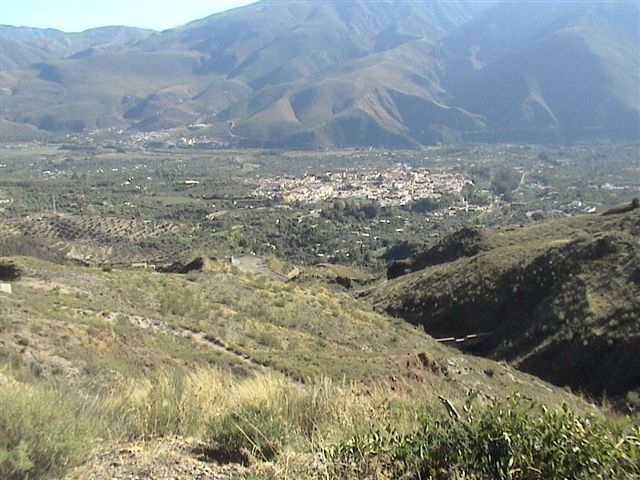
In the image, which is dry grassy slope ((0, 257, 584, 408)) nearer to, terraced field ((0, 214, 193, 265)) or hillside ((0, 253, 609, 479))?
hillside ((0, 253, 609, 479))

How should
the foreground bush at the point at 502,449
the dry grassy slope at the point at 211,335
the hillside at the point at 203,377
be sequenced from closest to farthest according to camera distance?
the foreground bush at the point at 502,449
the hillside at the point at 203,377
the dry grassy slope at the point at 211,335

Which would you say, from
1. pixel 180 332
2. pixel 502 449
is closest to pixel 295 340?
pixel 180 332

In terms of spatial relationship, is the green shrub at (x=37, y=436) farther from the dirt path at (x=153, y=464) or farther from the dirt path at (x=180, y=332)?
the dirt path at (x=180, y=332)

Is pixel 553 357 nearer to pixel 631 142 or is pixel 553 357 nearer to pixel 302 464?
pixel 302 464

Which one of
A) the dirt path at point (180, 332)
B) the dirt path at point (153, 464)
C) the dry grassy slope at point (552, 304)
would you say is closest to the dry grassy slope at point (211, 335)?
the dirt path at point (180, 332)

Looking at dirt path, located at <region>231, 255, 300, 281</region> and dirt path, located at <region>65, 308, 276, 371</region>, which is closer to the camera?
dirt path, located at <region>65, 308, 276, 371</region>

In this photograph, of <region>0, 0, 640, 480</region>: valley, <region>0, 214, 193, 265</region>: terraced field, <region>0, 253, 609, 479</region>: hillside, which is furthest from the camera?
<region>0, 214, 193, 265</region>: terraced field

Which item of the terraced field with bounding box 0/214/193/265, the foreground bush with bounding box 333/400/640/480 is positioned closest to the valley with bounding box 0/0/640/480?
the foreground bush with bounding box 333/400/640/480
